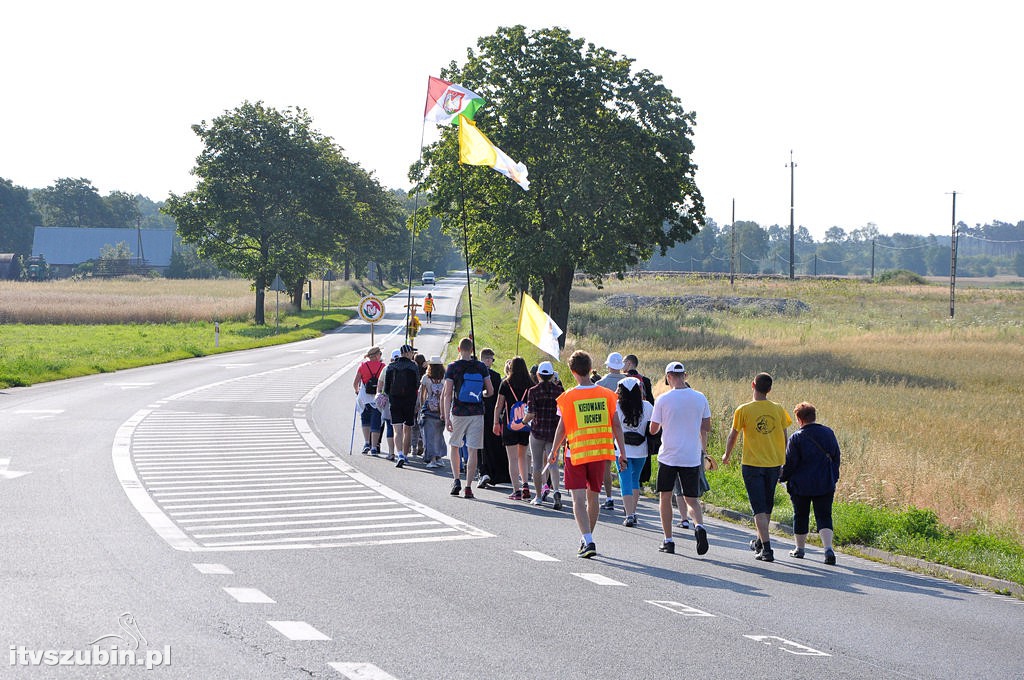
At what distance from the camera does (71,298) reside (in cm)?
6481

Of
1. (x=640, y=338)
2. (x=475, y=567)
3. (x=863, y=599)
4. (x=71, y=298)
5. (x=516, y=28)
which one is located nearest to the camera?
(x=863, y=599)

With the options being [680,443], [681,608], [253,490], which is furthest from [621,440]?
[253,490]

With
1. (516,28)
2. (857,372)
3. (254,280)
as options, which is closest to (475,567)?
(857,372)

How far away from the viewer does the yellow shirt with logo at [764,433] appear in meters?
10.3

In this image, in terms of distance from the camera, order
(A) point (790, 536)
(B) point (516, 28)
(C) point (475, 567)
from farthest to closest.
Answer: (B) point (516, 28), (A) point (790, 536), (C) point (475, 567)

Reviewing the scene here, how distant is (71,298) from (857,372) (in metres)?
50.7

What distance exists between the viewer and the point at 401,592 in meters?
8.06

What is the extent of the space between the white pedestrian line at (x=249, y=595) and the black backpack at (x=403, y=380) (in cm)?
783

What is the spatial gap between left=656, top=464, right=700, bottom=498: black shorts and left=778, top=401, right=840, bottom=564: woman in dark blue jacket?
2.81 ft

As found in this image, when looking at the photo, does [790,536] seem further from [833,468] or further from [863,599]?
[863,599]

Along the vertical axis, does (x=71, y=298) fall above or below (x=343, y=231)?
below

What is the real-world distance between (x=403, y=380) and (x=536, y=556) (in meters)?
6.50

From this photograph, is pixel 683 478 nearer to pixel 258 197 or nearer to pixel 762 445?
pixel 762 445

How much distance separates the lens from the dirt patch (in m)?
68.1
